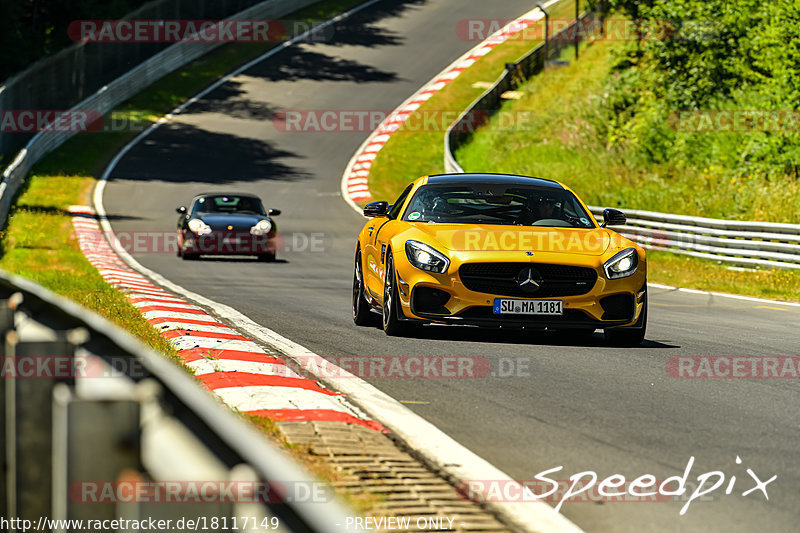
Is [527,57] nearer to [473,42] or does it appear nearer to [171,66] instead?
[473,42]

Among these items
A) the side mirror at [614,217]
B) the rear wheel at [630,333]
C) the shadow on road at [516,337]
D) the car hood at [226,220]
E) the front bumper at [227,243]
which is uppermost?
the side mirror at [614,217]

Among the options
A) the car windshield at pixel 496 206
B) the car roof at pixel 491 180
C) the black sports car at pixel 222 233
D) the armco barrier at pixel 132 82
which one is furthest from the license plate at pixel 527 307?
the armco barrier at pixel 132 82

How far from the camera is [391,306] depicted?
400 inches

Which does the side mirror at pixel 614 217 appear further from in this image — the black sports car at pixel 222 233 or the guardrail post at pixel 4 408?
the black sports car at pixel 222 233

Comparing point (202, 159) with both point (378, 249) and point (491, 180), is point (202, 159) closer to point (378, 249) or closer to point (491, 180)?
point (491, 180)

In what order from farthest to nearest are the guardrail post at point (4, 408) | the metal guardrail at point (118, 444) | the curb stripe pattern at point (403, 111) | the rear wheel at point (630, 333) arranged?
1. the curb stripe pattern at point (403, 111)
2. the rear wheel at point (630, 333)
3. the guardrail post at point (4, 408)
4. the metal guardrail at point (118, 444)

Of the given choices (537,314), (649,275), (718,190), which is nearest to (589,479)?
(537,314)

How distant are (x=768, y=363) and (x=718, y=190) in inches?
Answer: 680

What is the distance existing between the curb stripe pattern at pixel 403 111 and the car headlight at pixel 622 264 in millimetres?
25047

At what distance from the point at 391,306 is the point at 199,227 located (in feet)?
42.1

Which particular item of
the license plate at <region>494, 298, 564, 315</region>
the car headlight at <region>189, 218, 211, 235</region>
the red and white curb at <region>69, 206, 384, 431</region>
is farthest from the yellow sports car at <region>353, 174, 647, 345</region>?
the car headlight at <region>189, 218, 211, 235</region>

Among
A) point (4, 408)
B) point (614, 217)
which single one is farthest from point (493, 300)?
point (4, 408)

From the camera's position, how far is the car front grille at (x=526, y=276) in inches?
386

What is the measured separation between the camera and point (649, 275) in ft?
69.7
